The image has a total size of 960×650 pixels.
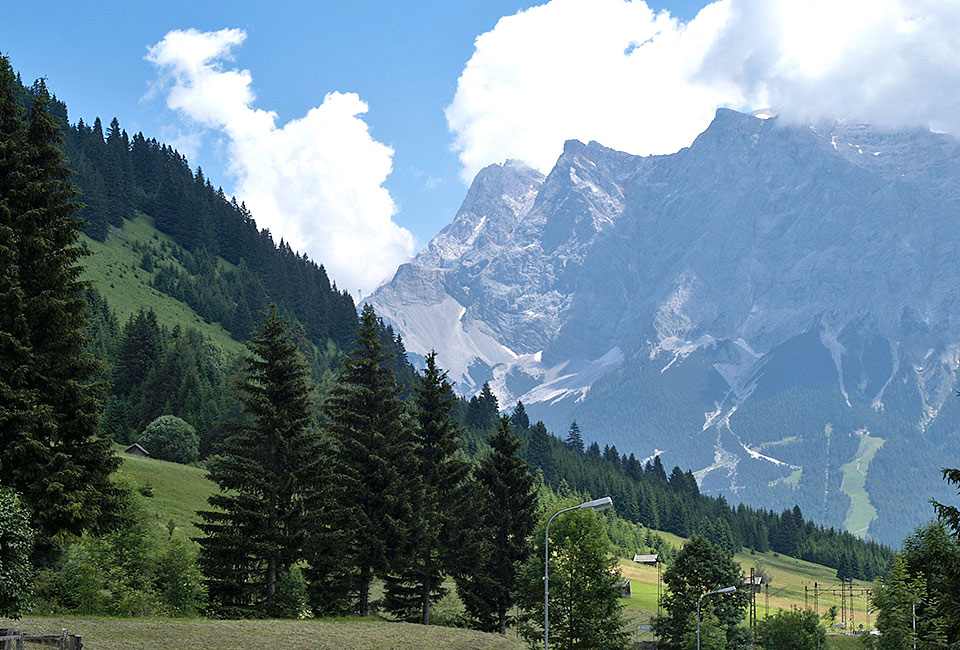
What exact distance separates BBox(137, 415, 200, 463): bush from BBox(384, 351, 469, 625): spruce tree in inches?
2506

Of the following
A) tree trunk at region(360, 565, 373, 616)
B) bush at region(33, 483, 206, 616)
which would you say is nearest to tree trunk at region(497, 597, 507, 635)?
tree trunk at region(360, 565, 373, 616)

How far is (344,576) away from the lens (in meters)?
58.0

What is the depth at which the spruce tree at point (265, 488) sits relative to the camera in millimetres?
52000

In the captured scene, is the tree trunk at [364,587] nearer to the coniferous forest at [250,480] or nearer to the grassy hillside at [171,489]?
the coniferous forest at [250,480]

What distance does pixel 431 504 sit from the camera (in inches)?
2576

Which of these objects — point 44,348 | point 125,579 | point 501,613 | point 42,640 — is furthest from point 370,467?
point 42,640

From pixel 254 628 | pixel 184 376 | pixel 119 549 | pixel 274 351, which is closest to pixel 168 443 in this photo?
pixel 184 376

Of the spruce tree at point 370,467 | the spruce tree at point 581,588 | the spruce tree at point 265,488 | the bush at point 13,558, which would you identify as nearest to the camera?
the bush at point 13,558

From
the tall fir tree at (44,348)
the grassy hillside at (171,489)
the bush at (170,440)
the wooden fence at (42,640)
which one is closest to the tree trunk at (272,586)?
the tall fir tree at (44,348)

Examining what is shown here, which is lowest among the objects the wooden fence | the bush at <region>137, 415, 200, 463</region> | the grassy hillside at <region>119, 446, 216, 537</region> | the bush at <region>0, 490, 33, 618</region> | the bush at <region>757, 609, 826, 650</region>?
the bush at <region>757, 609, 826, 650</region>

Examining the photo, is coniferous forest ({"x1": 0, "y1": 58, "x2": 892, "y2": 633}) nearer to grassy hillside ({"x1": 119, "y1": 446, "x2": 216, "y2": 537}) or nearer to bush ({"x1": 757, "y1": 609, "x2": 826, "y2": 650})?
grassy hillside ({"x1": 119, "y1": 446, "x2": 216, "y2": 537})

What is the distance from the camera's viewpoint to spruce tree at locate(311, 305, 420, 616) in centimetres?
5956

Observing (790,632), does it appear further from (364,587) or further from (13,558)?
(13,558)

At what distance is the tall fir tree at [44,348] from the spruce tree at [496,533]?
3343cm
